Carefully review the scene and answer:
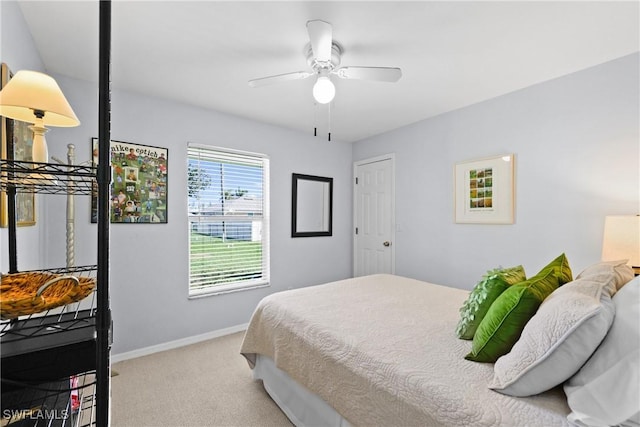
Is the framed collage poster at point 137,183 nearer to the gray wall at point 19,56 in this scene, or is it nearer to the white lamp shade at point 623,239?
the gray wall at point 19,56

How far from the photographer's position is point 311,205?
14.2ft

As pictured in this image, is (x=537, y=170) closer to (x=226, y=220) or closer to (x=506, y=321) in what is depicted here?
(x=506, y=321)

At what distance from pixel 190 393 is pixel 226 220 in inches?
71.6

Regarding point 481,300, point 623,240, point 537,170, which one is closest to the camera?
point 481,300

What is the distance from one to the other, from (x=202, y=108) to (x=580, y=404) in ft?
11.9

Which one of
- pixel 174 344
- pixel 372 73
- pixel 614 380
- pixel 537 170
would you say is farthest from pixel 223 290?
pixel 537 170

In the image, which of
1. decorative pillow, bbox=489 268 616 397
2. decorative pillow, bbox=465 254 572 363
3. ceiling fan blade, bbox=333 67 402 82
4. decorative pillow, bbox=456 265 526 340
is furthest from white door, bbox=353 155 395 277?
decorative pillow, bbox=489 268 616 397

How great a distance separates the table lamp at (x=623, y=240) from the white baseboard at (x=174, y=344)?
3.49 meters

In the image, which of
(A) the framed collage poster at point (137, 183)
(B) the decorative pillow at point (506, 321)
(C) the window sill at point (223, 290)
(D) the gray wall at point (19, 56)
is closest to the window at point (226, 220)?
(C) the window sill at point (223, 290)

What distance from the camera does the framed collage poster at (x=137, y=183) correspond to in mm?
2805

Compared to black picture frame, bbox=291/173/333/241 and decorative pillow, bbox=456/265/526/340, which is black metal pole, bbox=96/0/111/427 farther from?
black picture frame, bbox=291/173/333/241

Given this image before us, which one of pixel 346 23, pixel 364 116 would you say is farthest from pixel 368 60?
pixel 364 116

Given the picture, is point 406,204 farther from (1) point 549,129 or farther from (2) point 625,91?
(2) point 625,91

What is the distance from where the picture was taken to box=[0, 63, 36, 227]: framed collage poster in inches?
55.0
